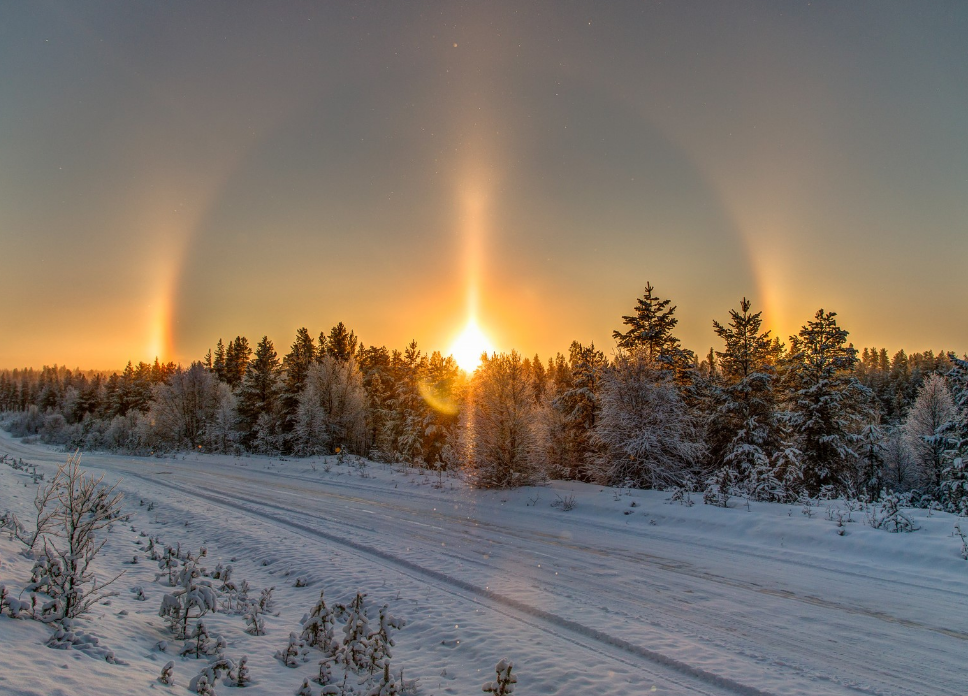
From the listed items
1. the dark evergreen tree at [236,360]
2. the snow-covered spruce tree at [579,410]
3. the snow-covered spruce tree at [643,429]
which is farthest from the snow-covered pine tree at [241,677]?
the dark evergreen tree at [236,360]

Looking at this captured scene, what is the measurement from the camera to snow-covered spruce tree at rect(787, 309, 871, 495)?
25875 millimetres

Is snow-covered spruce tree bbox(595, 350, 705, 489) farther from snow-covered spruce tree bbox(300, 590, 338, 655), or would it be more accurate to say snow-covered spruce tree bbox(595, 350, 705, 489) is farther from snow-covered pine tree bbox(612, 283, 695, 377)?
snow-covered spruce tree bbox(300, 590, 338, 655)

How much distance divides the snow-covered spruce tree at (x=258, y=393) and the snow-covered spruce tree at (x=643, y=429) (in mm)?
37170

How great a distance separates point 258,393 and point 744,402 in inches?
1744

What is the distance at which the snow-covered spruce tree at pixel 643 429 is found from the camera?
21.6 metres

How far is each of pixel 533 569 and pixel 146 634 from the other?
6319 millimetres

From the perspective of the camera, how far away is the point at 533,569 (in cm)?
968

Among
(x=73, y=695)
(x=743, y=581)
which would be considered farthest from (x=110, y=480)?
(x=743, y=581)

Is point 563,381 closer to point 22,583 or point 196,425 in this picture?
point 22,583

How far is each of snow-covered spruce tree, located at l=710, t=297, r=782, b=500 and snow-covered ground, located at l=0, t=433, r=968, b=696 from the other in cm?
1300

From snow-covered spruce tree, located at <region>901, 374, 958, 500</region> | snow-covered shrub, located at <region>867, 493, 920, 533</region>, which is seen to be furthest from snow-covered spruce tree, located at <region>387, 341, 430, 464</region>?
snow-covered spruce tree, located at <region>901, 374, 958, 500</region>

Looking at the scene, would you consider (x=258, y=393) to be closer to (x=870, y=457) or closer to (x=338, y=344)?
(x=338, y=344)

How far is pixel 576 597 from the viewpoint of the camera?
317 inches

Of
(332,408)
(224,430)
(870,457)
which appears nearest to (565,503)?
(870,457)
